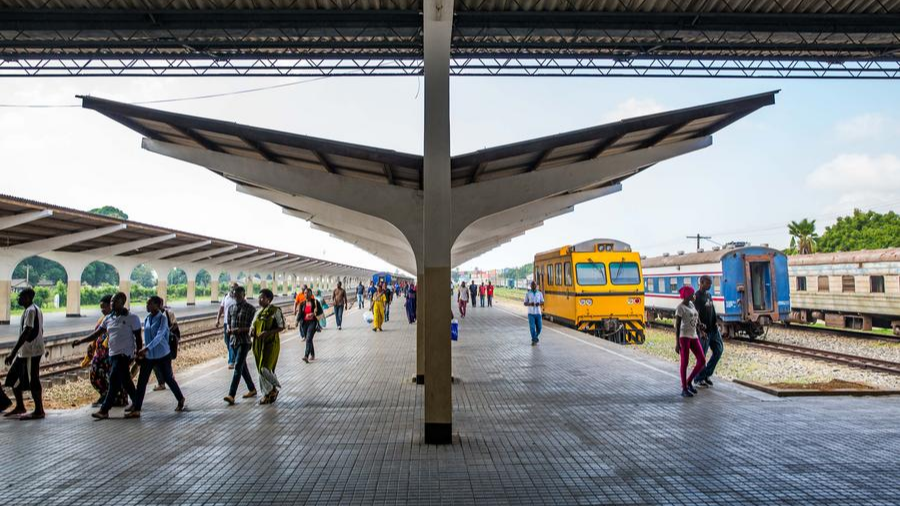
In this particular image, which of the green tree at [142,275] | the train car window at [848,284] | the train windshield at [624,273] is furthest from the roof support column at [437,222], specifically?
the green tree at [142,275]

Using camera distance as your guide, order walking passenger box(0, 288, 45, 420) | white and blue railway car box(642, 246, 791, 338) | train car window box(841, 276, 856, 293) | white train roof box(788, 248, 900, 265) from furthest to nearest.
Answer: train car window box(841, 276, 856, 293) → white train roof box(788, 248, 900, 265) → white and blue railway car box(642, 246, 791, 338) → walking passenger box(0, 288, 45, 420)

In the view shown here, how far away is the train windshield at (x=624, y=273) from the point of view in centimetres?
1633

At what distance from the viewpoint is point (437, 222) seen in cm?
606

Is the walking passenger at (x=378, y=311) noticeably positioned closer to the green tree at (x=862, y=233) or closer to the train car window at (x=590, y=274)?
the train car window at (x=590, y=274)

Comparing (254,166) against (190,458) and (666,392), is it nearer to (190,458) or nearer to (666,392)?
(190,458)

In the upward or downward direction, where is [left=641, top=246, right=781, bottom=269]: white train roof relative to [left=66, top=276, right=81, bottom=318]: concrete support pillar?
upward

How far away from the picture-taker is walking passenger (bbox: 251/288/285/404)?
7.89 meters

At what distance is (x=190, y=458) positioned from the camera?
540 centimetres

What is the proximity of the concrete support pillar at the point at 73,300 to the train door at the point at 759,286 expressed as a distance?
32.9 meters

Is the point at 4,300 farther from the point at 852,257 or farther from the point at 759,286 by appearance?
the point at 852,257

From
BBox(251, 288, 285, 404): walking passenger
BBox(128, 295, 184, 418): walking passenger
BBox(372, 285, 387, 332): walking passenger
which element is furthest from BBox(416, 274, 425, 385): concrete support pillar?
BBox(372, 285, 387, 332): walking passenger

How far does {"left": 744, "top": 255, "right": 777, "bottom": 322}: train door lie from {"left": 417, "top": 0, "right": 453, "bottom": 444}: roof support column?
14.9 metres

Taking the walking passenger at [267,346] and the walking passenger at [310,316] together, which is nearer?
the walking passenger at [267,346]

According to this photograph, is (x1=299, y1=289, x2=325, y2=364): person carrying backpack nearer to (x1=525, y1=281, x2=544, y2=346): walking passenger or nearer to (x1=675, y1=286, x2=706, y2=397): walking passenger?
(x1=525, y1=281, x2=544, y2=346): walking passenger
